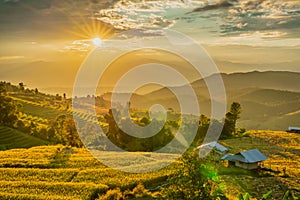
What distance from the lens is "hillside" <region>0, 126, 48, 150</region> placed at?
81375mm

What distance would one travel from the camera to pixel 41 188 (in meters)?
33.7

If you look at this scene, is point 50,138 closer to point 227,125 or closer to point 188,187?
point 227,125

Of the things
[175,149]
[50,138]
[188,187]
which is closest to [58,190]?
[188,187]

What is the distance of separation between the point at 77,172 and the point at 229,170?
23.6 metres

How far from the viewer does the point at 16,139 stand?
277 feet

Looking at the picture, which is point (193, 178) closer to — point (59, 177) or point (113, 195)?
point (113, 195)

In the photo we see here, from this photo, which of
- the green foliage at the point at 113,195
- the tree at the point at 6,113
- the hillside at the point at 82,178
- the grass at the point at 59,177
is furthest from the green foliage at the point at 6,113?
the green foliage at the point at 113,195

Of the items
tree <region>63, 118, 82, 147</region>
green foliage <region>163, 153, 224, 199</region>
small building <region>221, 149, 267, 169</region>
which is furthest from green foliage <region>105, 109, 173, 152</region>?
green foliage <region>163, 153, 224, 199</region>

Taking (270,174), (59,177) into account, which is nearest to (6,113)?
(59,177)

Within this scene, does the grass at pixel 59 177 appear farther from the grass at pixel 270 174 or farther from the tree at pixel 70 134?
the tree at pixel 70 134

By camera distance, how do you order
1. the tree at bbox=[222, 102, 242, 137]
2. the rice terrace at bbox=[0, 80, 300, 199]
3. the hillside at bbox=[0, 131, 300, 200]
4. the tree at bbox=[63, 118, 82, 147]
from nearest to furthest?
the rice terrace at bbox=[0, 80, 300, 199]
the hillside at bbox=[0, 131, 300, 200]
the tree at bbox=[63, 118, 82, 147]
the tree at bbox=[222, 102, 242, 137]

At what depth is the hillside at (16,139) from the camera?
267 ft

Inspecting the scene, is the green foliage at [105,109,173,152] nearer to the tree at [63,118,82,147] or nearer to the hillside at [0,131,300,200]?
the tree at [63,118,82,147]

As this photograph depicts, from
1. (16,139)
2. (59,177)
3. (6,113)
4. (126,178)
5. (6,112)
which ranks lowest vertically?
(126,178)
